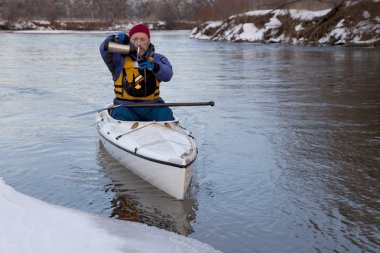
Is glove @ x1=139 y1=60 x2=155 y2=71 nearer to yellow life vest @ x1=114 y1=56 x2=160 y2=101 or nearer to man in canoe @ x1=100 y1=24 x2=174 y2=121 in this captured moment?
man in canoe @ x1=100 y1=24 x2=174 y2=121

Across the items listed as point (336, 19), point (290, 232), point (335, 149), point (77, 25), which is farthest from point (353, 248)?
point (77, 25)

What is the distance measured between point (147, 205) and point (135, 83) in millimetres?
1795

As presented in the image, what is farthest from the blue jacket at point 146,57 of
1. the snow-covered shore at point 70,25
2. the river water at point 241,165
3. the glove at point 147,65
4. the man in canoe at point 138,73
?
the snow-covered shore at point 70,25

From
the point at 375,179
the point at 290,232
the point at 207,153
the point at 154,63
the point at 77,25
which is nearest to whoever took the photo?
the point at 290,232

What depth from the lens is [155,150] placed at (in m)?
5.24

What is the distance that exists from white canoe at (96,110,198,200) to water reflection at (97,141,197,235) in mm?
87

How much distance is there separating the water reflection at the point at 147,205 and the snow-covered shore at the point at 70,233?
28 centimetres

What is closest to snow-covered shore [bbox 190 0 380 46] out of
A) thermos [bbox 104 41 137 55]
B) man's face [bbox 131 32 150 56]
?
man's face [bbox 131 32 150 56]

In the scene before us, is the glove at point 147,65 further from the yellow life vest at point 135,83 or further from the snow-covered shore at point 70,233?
the snow-covered shore at point 70,233

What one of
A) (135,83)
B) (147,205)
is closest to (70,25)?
(135,83)

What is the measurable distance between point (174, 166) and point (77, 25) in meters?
70.8

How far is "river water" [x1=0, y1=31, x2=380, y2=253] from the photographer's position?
4410mm

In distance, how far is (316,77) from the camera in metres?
14.2

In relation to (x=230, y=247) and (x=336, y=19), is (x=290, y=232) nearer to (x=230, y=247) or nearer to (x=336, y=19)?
(x=230, y=247)
